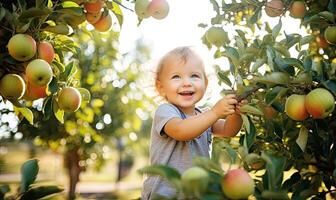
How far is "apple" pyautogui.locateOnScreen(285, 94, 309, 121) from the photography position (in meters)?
1.43

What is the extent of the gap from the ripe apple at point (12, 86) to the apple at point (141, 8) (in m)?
0.59

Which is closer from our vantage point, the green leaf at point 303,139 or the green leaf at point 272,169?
the green leaf at point 272,169

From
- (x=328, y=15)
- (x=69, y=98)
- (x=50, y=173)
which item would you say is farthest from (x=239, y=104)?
(x=50, y=173)

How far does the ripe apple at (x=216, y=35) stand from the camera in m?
2.11

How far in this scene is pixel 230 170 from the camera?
1101 mm

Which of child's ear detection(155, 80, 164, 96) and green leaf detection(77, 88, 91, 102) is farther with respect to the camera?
child's ear detection(155, 80, 164, 96)

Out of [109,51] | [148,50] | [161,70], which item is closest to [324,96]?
[161,70]

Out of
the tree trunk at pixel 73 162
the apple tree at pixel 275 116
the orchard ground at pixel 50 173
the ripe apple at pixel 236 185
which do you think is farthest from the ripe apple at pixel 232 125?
the tree trunk at pixel 73 162

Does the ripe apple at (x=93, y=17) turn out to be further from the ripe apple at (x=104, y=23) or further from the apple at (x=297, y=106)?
the apple at (x=297, y=106)

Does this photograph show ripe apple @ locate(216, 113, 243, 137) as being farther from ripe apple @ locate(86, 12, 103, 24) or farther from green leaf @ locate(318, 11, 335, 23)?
ripe apple @ locate(86, 12, 103, 24)

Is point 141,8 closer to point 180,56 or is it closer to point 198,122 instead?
point 180,56

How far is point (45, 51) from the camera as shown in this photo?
157cm

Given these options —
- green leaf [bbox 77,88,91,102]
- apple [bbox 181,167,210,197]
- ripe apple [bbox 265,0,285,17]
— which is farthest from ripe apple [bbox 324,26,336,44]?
apple [bbox 181,167,210,197]

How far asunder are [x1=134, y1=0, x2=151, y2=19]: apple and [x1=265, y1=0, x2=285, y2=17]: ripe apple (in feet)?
1.72
